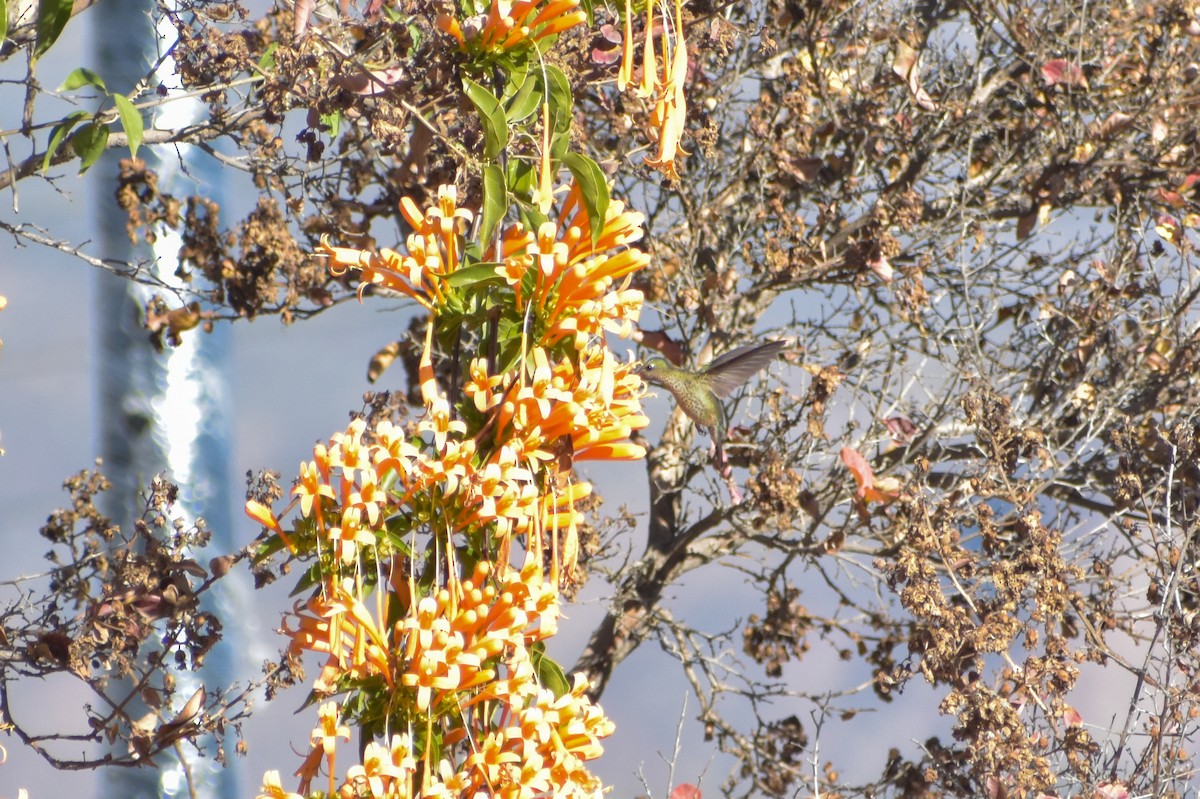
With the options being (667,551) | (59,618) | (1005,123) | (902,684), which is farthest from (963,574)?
(59,618)

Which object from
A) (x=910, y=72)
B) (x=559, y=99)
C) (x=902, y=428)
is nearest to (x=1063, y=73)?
(x=910, y=72)

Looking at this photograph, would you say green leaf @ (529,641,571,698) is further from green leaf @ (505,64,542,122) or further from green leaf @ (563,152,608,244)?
green leaf @ (505,64,542,122)

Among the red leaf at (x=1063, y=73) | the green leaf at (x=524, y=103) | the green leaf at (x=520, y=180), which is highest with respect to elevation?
the red leaf at (x=1063, y=73)

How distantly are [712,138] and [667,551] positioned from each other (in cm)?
158

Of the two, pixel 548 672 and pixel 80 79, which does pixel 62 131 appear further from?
pixel 548 672

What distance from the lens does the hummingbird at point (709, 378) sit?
1295mm

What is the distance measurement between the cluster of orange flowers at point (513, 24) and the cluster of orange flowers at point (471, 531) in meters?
0.17

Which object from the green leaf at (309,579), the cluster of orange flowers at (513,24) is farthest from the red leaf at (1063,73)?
the green leaf at (309,579)

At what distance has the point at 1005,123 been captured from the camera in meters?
3.71

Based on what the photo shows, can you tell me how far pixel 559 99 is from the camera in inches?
46.9

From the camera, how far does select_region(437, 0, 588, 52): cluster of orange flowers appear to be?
1.12 metres

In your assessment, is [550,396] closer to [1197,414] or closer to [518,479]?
[518,479]

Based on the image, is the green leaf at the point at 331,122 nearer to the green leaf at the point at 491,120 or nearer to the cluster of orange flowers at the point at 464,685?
the green leaf at the point at 491,120

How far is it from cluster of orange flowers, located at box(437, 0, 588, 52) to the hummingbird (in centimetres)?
36
